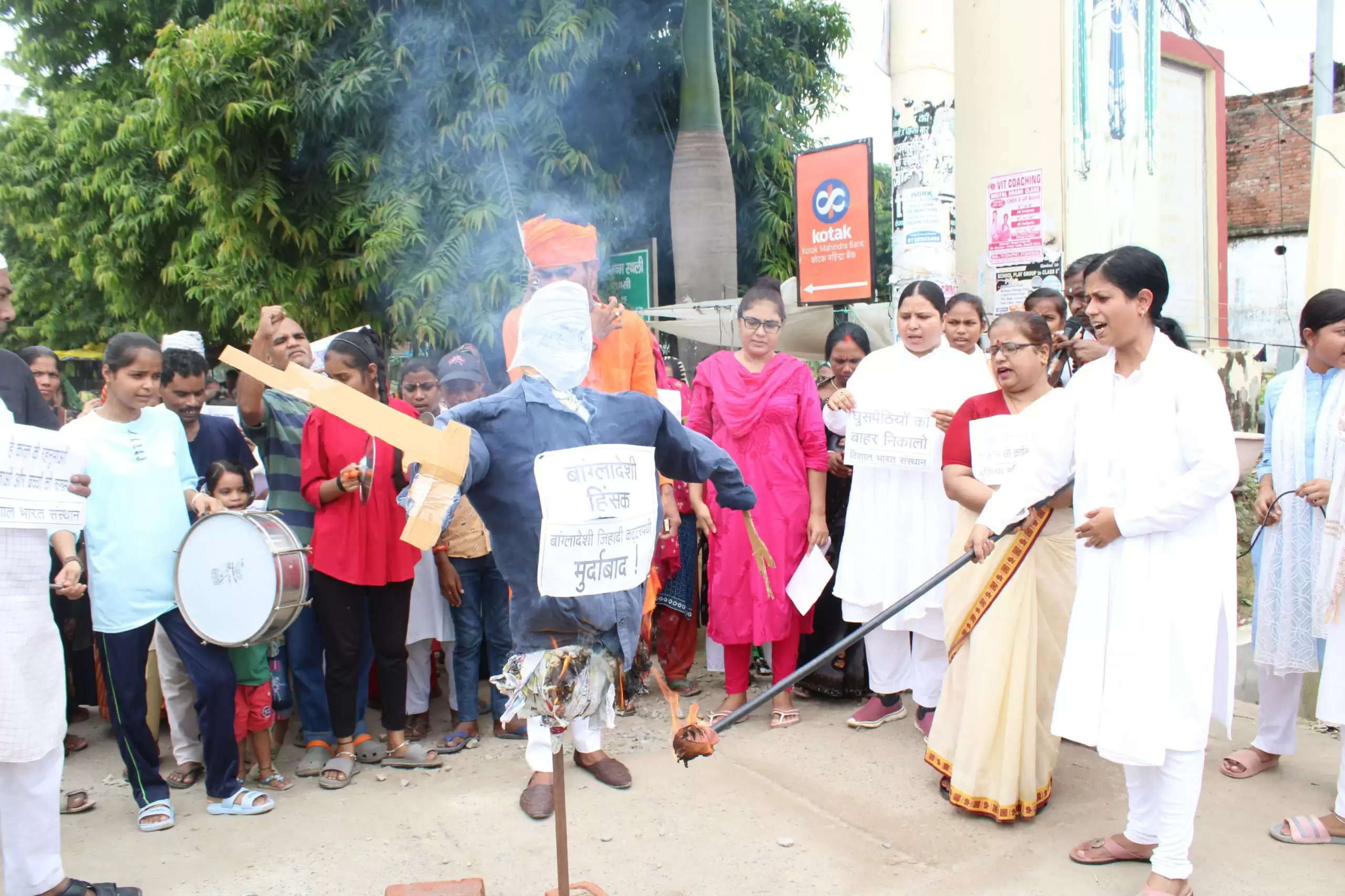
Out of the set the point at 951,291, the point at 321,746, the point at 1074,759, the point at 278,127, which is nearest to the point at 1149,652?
the point at 1074,759

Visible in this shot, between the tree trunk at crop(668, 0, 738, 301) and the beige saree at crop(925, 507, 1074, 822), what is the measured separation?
7.11m

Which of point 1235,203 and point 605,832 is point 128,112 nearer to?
point 605,832

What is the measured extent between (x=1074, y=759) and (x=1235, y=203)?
20.1 m

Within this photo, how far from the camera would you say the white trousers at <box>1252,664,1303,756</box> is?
14.5 ft

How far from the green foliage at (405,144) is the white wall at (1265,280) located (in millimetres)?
11045

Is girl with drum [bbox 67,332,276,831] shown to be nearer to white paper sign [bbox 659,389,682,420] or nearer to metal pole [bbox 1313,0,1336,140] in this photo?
white paper sign [bbox 659,389,682,420]

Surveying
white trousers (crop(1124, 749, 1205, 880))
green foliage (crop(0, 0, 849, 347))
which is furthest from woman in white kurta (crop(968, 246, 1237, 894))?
green foliage (crop(0, 0, 849, 347))

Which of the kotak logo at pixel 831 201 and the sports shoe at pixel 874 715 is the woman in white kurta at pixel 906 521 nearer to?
the sports shoe at pixel 874 715

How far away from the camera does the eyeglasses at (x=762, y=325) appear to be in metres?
5.25

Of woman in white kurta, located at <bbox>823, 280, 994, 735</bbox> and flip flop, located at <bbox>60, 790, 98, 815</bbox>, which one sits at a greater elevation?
woman in white kurta, located at <bbox>823, 280, 994, 735</bbox>

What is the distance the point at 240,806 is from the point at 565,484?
2281 mm

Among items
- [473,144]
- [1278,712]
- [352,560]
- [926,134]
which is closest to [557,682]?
[352,560]

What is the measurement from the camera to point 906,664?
5168 millimetres

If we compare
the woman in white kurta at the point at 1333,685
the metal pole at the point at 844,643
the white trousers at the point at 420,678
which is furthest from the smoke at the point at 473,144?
the woman in white kurta at the point at 1333,685
